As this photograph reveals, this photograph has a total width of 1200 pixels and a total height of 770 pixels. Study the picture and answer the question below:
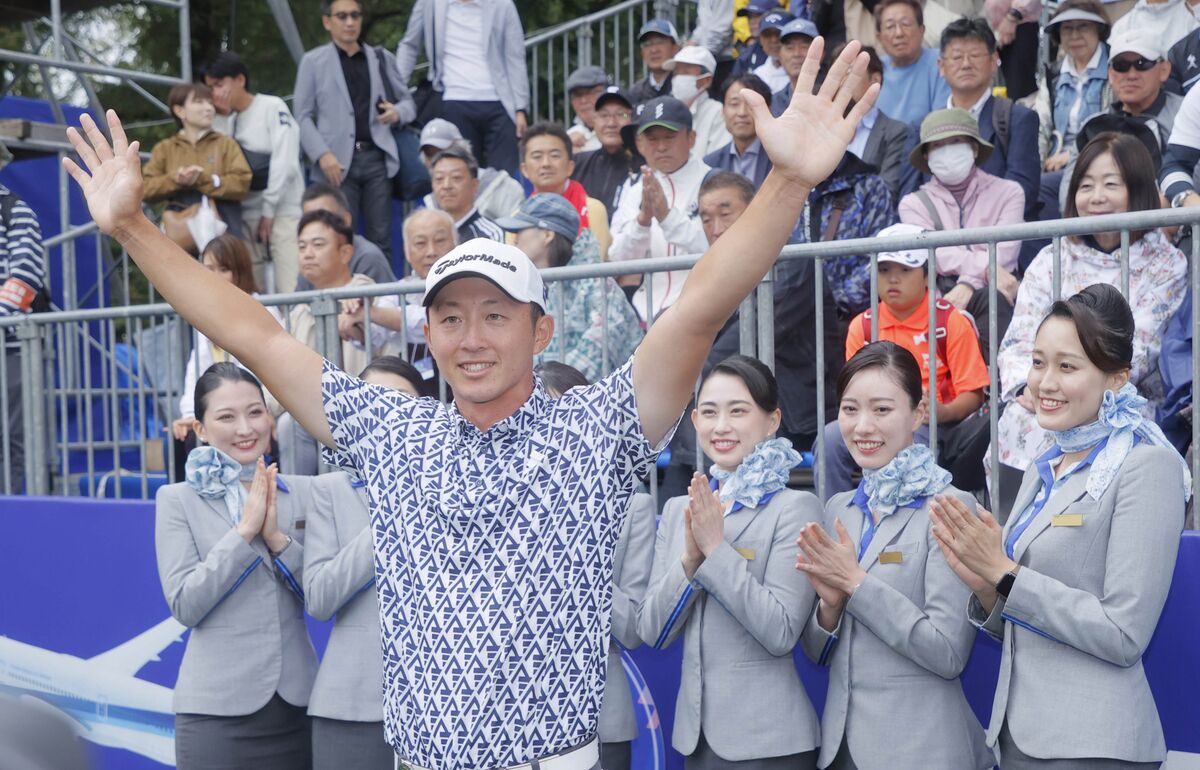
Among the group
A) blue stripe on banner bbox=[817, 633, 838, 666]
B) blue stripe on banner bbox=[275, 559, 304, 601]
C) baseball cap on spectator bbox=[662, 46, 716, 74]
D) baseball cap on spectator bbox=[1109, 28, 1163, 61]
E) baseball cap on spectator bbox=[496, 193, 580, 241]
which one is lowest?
blue stripe on banner bbox=[817, 633, 838, 666]

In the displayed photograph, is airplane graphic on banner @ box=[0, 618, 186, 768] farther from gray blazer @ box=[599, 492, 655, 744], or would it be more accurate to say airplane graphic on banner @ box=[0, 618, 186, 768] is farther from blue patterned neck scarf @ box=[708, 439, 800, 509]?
blue patterned neck scarf @ box=[708, 439, 800, 509]

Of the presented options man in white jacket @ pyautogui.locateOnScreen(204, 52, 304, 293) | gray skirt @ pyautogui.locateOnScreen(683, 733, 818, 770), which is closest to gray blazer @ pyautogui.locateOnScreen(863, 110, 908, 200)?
gray skirt @ pyautogui.locateOnScreen(683, 733, 818, 770)

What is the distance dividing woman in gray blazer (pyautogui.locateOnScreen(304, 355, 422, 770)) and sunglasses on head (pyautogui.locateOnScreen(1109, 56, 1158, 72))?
427 cm

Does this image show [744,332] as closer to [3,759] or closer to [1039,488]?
[1039,488]

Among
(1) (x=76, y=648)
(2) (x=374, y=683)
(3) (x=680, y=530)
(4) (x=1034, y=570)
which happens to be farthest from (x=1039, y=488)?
(1) (x=76, y=648)

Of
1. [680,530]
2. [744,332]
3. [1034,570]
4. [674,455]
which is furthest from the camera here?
[674,455]

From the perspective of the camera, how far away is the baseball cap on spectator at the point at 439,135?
1015 cm

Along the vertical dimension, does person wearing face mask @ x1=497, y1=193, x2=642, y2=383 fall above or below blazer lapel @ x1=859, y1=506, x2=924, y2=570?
above

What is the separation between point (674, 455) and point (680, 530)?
1.09 metres

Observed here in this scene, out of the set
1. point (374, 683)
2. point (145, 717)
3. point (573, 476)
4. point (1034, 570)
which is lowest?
point (145, 717)

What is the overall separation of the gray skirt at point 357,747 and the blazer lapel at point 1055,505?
7.85ft

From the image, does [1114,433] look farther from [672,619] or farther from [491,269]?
[491,269]

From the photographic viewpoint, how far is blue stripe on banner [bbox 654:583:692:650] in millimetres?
4730

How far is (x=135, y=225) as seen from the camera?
129 inches
